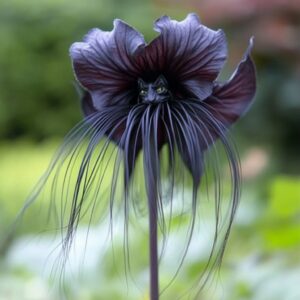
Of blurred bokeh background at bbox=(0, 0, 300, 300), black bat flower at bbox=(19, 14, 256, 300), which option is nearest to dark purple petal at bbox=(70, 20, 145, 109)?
black bat flower at bbox=(19, 14, 256, 300)

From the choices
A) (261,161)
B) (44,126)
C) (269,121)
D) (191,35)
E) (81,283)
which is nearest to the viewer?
(191,35)

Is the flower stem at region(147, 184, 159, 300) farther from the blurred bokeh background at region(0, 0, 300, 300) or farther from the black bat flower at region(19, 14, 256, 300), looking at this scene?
the blurred bokeh background at region(0, 0, 300, 300)

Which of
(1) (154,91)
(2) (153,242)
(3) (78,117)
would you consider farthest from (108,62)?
(3) (78,117)

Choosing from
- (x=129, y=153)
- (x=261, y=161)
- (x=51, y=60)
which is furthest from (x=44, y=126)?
(x=129, y=153)

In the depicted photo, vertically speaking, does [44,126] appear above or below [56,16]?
below

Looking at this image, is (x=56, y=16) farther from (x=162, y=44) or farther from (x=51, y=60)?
(x=162, y=44)

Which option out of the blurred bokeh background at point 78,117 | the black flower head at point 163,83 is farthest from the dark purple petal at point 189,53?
the blurred bokeh background at point 78,117
